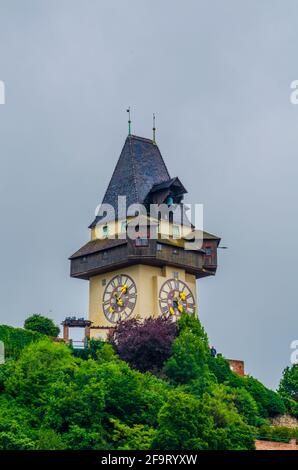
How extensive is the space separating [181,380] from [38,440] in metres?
13.3

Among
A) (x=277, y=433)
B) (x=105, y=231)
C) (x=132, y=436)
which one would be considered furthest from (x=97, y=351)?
(x=132, y=436)

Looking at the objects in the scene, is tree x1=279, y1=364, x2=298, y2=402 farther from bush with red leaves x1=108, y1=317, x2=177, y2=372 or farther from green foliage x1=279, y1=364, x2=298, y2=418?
bush with red leaves x1=108, y1=317, x2=177, y2=372

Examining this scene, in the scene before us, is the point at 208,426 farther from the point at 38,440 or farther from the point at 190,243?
the point at 190,243

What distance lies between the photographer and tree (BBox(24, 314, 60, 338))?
81938mm

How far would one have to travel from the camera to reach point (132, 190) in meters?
86.5

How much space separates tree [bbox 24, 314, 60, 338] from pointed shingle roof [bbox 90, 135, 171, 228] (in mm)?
7586

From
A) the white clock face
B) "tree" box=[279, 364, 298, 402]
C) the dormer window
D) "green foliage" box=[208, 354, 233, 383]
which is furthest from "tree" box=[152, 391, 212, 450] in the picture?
"tree" box=[279, 364, 298, 402]

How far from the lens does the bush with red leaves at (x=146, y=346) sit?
3073 inches

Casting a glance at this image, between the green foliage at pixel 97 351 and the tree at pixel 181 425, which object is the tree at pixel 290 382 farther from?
the tree at pixel 181 425

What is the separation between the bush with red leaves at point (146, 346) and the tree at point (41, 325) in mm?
4788

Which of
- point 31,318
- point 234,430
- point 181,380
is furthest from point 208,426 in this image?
point 31,318

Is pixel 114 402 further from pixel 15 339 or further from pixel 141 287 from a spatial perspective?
pixel 141 287
